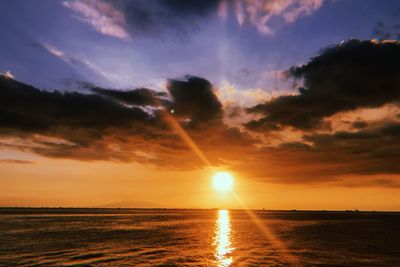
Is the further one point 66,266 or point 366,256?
point 366,256

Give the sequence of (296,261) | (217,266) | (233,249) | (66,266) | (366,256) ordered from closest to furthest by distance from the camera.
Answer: (66,266)
(217,266)
(296,261)
(366,256)
(233,249)

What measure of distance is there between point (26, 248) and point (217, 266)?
26.7 meters

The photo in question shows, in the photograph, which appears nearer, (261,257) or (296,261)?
(296,261)

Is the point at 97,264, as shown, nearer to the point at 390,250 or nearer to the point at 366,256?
the point at 366,256

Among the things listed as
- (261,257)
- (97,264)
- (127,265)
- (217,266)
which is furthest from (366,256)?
(97,264)

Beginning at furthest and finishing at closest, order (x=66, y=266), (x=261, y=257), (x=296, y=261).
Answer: (x=261, y=257) → (x=296, y=261) → (x=66, y=266)

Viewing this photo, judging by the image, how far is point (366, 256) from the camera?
40.3 m

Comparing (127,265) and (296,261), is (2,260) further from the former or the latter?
(296,261)

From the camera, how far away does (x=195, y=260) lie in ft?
117

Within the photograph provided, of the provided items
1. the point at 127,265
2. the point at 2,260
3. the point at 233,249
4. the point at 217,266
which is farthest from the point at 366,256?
the point at 2,260

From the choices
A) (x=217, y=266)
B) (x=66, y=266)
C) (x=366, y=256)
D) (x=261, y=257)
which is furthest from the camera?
(x=366, y=256)

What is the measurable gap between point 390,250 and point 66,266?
4528 centimetres

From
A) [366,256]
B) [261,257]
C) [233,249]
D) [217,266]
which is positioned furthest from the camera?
[233,249]

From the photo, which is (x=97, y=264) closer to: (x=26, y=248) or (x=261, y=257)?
(x=26, y=248)
